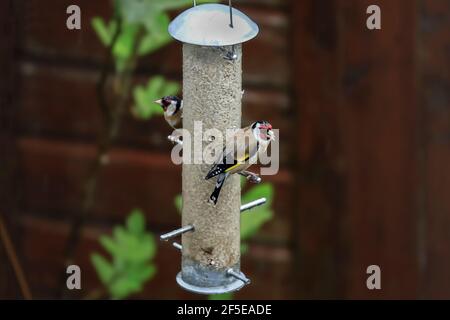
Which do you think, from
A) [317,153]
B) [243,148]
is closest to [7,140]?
[317,153]

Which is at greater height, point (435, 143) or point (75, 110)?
point (75, 110)

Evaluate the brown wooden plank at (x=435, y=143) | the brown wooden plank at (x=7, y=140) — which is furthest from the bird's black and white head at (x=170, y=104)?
the brown wooden plank at (x=7, y=140)

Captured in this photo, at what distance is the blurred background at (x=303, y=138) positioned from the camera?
3127mm

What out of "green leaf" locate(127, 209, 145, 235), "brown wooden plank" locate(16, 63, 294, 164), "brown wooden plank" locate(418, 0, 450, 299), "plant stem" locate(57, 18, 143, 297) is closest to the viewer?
"plant stem" locate(57, 18, 143, 297)

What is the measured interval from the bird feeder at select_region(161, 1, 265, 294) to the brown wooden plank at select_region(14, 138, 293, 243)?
913 mm

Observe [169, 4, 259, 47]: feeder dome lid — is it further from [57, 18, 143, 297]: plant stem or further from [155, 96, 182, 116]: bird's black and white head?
[57, 18, 143, 297]: plant stem

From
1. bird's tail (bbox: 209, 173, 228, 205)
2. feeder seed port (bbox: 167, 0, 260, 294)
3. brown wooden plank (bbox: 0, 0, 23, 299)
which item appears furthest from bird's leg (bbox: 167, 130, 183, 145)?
brown wooden plank (bbox: 0, 0, 23, 299)

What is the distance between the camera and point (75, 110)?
11.2ft

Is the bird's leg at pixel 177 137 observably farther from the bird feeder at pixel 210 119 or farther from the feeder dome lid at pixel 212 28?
the feeder dome lid at pixel 212 28

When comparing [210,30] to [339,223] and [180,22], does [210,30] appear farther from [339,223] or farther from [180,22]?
[339,223]

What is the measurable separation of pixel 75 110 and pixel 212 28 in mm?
1377

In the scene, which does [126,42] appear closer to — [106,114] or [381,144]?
[106,114]

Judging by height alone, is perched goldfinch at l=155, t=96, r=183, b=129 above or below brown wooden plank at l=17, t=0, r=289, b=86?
below

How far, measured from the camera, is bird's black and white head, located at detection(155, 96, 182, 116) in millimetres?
2240
